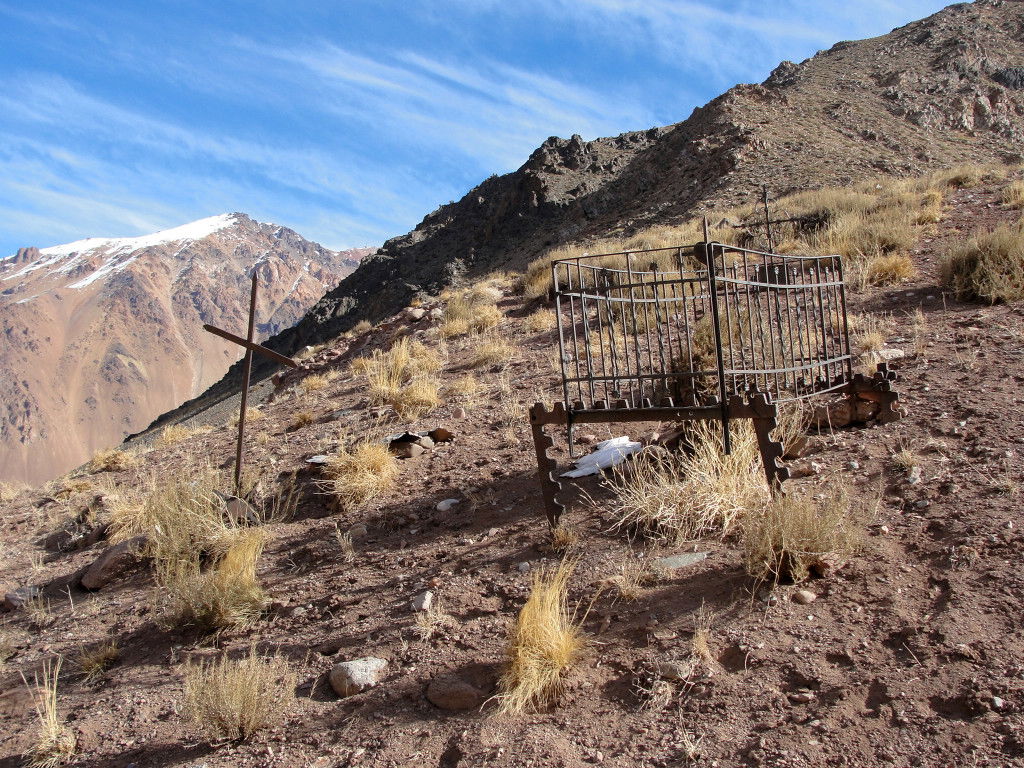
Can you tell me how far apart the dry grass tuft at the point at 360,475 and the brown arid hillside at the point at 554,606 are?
1.0 inches

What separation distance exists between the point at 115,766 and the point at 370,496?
9.59 ft

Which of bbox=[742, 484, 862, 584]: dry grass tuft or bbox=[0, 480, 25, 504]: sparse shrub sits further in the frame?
bbox=[0, 480, 25, 504]: sparse shrub

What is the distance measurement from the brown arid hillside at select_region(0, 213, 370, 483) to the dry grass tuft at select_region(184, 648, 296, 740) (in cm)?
8231

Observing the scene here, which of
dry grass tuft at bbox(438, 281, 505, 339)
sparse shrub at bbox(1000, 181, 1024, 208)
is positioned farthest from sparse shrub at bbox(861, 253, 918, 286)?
dry grass tuft at bbox(438, 281, 505, 339)

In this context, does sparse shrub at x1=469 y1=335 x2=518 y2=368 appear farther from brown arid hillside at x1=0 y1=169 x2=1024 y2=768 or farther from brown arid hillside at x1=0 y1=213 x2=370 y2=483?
brown arid hillside at x1=0 y1=213 x2=370 y2=483

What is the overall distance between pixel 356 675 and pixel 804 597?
87.9 inches

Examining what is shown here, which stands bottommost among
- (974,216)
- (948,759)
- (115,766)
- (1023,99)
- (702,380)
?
(115,766)

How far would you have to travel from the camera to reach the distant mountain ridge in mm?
26641

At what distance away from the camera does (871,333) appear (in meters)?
7.11

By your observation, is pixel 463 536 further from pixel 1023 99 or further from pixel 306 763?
pixel 1023 99

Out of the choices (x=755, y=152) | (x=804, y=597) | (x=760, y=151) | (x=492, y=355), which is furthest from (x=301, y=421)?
(x=760, y=151)

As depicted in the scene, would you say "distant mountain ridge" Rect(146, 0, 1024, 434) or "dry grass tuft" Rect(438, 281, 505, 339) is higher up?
"distant mountain ridge" Rect(146, 0, 1024, 434)

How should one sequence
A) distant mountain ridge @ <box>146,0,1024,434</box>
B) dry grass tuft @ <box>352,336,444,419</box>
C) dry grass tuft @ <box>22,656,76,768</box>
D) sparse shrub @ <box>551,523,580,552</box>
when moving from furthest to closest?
distant mountain ridge @ <box>146,0,1024,434</box>
dry grass tuft @ <box>352,336,444,419</box>
sparse shrub @ <box>551,523,580,552</box>
dry grass tuft @ <box>22,656,76,768</box>

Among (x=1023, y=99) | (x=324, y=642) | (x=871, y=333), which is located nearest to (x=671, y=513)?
(x=324, y=642)
